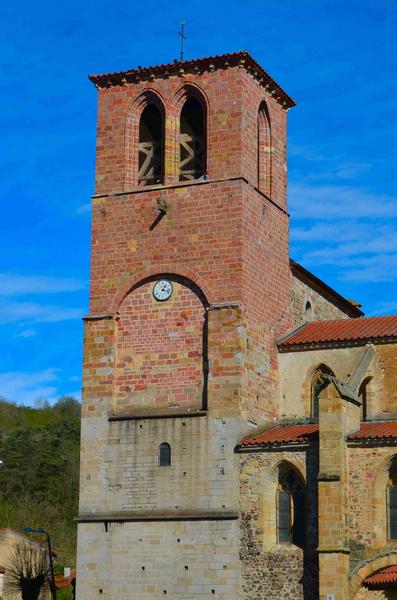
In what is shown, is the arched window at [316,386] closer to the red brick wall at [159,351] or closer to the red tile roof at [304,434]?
the red tile roof at [304,434]

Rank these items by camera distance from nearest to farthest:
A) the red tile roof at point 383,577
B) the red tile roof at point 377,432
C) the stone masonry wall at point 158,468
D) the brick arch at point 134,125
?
1. the red tile roof at point 383,577
2. the red tile roof at point 377,432
3. the stone masonry wall at point 158,468
4. the brick arch at point 134,125

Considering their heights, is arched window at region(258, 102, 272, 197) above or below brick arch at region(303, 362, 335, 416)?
above

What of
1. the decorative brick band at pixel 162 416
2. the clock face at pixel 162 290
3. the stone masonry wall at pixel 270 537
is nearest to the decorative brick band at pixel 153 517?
the stone masonry wall at pixel 270 537

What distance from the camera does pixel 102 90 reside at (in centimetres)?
3722

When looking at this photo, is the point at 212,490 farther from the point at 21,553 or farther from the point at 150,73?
the point at 21,553

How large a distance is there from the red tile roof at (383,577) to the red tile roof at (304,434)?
327 centimetres

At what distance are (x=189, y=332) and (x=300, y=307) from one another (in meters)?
5.59

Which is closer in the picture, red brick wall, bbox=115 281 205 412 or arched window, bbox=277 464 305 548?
arched window, bbox=277 464 305 548

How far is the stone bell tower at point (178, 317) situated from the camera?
107 ft

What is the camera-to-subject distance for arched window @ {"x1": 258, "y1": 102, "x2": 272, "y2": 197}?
120 feet

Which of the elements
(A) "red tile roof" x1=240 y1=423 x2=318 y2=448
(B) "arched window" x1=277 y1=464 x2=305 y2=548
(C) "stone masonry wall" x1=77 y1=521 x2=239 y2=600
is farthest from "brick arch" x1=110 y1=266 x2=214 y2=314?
(C) "stone masonry wall" x1=77 y1=521 x2=239 y2=600

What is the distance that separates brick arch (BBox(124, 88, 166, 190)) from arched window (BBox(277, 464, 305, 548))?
398 inches

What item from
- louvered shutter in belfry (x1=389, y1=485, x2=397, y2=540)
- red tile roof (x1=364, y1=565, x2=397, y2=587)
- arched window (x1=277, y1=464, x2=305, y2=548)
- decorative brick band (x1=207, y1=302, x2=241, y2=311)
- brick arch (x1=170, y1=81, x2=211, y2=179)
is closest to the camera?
red tile roof (x1=364, y1=565, x2=397, y2=587)

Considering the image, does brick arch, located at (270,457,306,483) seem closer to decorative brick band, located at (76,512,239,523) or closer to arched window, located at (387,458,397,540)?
decorative brick band, located at (76,512,239,523)
